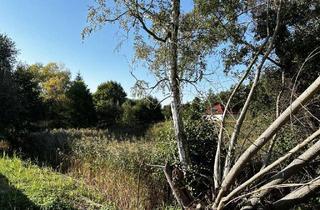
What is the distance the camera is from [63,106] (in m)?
23.9

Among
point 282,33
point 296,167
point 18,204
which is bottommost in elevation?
point 18,204

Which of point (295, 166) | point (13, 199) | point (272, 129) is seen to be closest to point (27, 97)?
point (13, 199)

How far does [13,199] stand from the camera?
588 centimetres

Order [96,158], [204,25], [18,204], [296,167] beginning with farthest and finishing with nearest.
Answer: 1. [96,158]
2. [204,25]
3. [18,204]
4. [296,167]

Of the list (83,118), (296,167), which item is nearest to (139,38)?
(296,167)

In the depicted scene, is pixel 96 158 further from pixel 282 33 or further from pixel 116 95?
pixel 116 95

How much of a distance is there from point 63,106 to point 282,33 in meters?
16.3

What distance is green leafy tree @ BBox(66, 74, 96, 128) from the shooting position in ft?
76.6

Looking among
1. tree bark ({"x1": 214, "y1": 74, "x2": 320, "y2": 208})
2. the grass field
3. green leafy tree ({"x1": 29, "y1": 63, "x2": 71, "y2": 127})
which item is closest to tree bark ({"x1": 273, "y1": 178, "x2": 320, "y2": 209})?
tree bark ({"x1": 214, "y1": 74, "x2": 320, "y2": 208})

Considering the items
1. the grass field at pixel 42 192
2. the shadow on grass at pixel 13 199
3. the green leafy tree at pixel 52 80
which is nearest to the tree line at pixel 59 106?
the grass field at pixel 42 192

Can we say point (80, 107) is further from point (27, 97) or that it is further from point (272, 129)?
point (272, 129)

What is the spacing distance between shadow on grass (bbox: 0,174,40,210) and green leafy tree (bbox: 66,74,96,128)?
16841 millimetres

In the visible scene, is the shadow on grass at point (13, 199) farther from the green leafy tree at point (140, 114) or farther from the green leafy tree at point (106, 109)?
the green leafy tree at point (106, 109)

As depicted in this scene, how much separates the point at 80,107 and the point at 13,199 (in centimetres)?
1768
